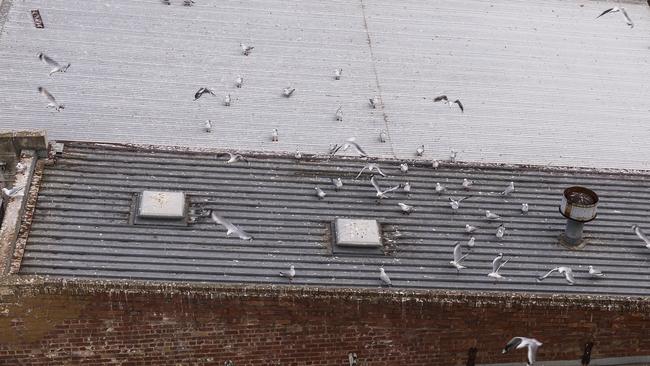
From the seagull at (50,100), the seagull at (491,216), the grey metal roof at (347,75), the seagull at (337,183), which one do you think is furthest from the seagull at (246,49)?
the seagull at (491,216)

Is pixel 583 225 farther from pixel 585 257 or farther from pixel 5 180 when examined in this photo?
pixel 5 180

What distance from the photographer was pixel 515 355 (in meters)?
18.7

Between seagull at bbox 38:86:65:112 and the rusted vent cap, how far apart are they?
34.4 ft

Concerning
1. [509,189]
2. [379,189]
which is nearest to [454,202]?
[509,189]

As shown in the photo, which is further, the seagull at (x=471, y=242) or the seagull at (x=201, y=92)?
the seagull at (x=201, y=92)

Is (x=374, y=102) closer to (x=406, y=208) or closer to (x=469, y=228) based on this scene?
(x=406, y=208)

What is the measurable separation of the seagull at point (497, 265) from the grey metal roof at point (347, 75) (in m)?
3.58

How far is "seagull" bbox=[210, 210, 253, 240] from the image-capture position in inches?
745

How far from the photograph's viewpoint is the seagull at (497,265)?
61.3 feet

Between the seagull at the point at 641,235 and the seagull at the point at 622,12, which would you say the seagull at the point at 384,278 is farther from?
the seagull at the point at 622,12

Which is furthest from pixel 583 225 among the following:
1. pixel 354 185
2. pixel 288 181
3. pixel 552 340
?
pixel 288 181

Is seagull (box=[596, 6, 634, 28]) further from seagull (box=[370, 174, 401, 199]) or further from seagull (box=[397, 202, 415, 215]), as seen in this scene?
seagull (box=[397, 202, 415, 215])

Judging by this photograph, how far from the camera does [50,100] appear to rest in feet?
72.0

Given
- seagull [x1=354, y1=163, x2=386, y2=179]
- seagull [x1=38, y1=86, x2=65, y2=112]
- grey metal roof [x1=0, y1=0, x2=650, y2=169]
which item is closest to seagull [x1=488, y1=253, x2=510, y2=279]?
seagull [x1=354, y1=163, x2=386, y2=179]
